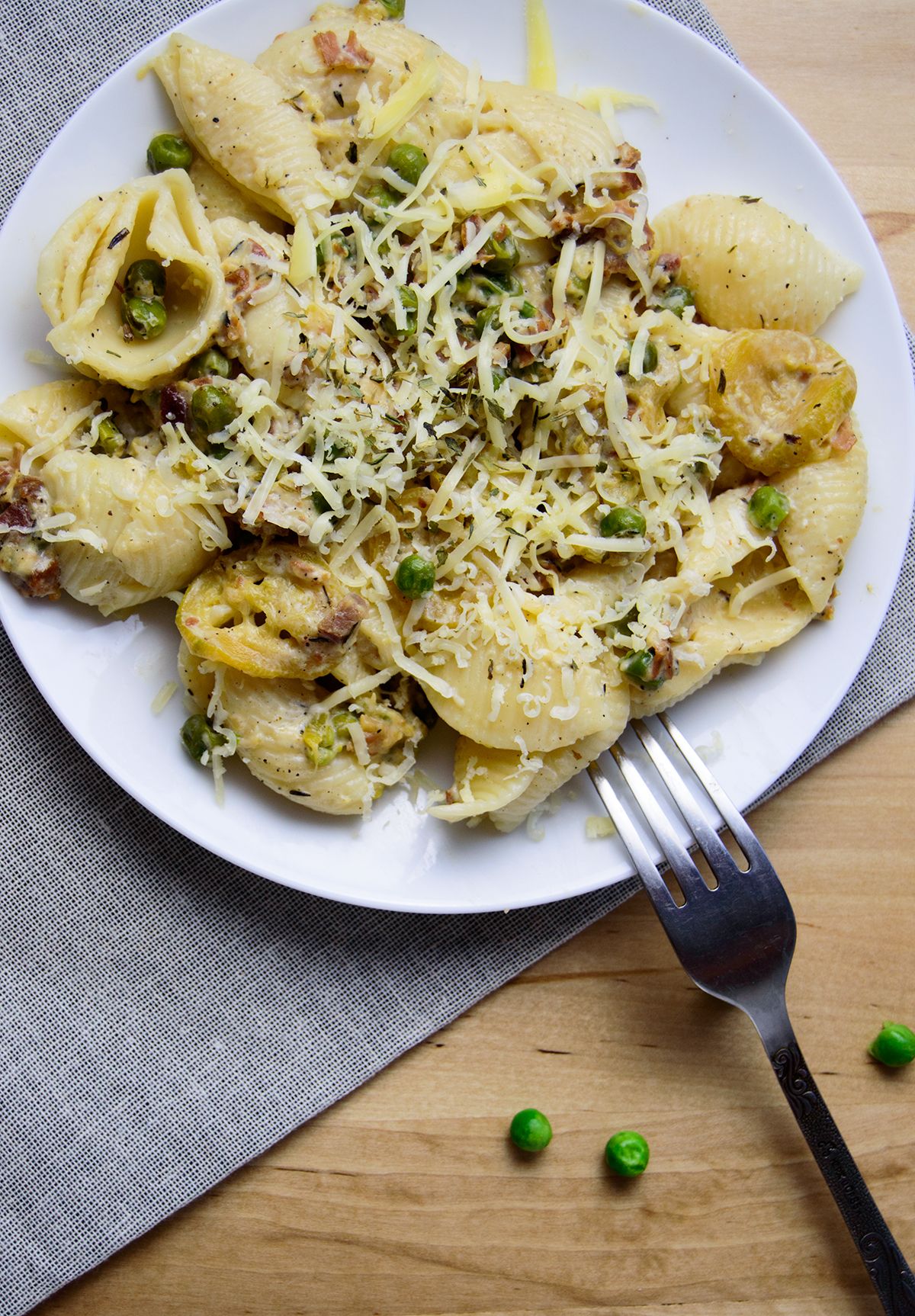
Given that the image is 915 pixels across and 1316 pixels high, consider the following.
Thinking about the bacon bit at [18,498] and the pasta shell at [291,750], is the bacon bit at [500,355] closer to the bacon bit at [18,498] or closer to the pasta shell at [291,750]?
the pasta shell at [291,750]

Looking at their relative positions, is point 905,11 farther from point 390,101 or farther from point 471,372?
point 471,372

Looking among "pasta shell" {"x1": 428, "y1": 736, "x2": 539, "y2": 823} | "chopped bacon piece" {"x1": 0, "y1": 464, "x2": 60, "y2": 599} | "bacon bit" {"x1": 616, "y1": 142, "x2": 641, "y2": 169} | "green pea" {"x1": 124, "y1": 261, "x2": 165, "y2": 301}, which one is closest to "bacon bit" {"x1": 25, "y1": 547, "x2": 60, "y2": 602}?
"chopped bacon piece" {"x1": 0, "y1": 464, "x2": 60, "y2": 599}

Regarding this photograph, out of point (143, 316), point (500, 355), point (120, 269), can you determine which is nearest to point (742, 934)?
point (500, 355)

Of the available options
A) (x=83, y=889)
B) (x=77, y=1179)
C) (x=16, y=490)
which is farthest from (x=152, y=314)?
(x=77, y=1179)

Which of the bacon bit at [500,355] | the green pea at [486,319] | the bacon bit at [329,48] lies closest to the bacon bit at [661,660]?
the bacon bit at [500,355]

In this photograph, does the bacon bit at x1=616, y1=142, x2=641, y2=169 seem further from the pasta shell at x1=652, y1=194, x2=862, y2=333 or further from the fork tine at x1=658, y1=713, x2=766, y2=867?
the fork tine at x1=658, y1=713, x2=766, y2=867

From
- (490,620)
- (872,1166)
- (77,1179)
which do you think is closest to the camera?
(490,620)
